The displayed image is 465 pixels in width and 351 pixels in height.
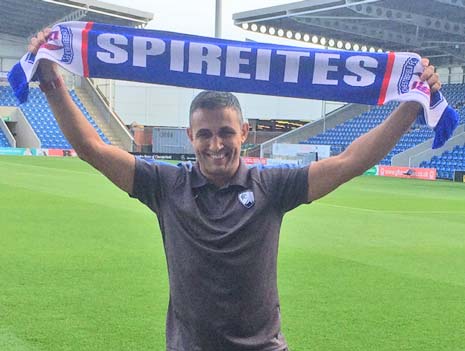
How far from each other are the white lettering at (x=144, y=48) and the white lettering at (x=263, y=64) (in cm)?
50

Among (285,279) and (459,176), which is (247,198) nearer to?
(285,279)

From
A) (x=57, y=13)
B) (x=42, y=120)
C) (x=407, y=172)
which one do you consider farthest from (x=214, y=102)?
(x=57, y=13)

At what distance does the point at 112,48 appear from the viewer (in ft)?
11.5

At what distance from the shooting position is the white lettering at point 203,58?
350 centimetres

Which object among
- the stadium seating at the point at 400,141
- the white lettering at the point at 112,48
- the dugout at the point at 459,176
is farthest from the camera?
the stadium seating at the point at 400,141

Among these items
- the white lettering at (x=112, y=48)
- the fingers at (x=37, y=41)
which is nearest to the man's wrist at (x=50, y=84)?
the fingers at (x=37, y=41)

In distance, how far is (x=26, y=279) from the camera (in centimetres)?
760

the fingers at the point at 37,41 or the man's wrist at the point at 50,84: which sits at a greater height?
the fingers at the point at 37,41

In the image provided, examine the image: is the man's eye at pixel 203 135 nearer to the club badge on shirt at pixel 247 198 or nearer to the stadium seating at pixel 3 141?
the club badge on shirt at pixel 247 198

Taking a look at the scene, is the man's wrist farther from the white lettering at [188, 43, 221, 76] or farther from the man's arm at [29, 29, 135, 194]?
the white lettering at [188, 43, 221, 76]

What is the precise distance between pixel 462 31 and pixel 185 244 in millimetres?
37706

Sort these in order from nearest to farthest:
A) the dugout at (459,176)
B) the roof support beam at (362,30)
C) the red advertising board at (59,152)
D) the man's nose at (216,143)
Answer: the man's nose at (216,143) < the dugout at (459,176) < the roof support beam at (362,30) < the red advertising board at (59,152)

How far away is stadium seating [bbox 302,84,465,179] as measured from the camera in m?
34.8

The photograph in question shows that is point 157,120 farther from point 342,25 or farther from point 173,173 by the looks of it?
point 173,173
